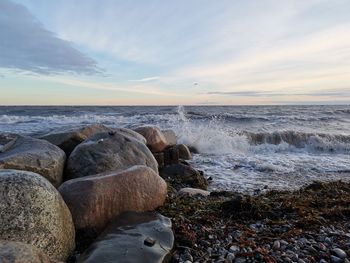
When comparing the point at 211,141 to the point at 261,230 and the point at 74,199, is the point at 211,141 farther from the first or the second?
the point at 74,199

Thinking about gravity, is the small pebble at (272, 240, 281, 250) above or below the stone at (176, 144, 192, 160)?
above

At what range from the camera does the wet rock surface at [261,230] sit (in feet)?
11.5

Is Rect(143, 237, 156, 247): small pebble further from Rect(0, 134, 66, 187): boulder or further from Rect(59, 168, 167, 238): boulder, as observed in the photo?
Rect(0, 134, 66, 187): boulder

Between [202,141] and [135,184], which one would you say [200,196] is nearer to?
[135,184]

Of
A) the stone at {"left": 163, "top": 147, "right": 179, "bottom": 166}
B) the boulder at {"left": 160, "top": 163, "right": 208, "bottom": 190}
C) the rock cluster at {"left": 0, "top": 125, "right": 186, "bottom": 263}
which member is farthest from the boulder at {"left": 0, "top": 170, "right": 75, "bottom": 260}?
the stone at {"left": 163, "top": 147, "right": 179, "bottom": 166}

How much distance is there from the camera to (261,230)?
4.32 meters

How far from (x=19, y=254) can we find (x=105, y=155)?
11.9ft

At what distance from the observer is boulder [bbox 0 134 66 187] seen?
16.5ft

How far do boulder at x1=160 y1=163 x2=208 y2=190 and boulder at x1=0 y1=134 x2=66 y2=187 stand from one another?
10.3 ft

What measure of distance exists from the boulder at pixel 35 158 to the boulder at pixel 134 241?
1.83 m

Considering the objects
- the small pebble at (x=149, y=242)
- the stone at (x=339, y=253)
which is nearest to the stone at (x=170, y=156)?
the small pebble at (x=149, y=242)

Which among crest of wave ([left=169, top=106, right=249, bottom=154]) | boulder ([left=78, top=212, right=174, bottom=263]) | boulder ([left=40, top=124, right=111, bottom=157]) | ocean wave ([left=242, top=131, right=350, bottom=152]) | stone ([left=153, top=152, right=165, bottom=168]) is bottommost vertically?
ocean wave ([left=242, top=131, right=350, bottom=152])

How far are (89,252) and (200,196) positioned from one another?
137 inches

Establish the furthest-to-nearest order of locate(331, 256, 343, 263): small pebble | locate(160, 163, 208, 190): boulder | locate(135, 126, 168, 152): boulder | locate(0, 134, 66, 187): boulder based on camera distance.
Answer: locate(135, 126, 168, 152): boulder → locate(160, 163, 208, 190): boulder → locate(0, 134, 66, 187): boulder → locate(331, 256, 343, 263): small pebble
